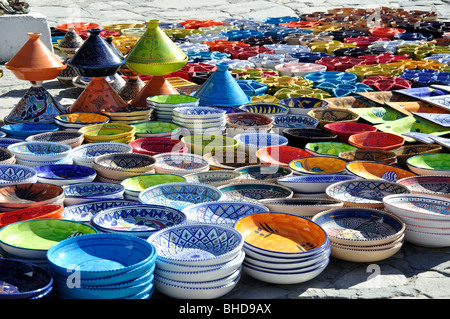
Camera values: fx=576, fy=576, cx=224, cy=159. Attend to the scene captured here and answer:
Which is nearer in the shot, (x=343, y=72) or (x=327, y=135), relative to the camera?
(x=327, y=135)

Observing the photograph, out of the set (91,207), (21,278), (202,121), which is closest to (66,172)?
(91,207)

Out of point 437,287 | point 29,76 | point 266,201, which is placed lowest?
point 437,287

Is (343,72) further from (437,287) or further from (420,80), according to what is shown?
(437,287)

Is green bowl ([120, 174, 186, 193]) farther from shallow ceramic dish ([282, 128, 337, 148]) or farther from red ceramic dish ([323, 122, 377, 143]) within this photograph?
red ceramic dish ([323, 122, 377, 143])

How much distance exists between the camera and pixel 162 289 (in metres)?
2.46

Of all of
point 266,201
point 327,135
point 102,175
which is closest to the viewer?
point 266,201

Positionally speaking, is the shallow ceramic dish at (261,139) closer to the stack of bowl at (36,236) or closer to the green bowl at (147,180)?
the green bowl at (147,180)

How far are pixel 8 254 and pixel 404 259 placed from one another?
189cm

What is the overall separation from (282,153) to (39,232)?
73.9 inches

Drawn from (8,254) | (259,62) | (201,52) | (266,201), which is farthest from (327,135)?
A: (201,52)

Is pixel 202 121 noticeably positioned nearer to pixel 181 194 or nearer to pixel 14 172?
pixel 181 194

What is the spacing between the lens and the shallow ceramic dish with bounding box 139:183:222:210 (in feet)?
10.6

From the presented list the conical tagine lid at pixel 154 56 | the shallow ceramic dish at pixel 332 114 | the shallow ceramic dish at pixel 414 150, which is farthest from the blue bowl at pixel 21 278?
the shallow ceramic dish at pixel 332 114

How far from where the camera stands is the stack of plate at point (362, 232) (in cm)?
273
